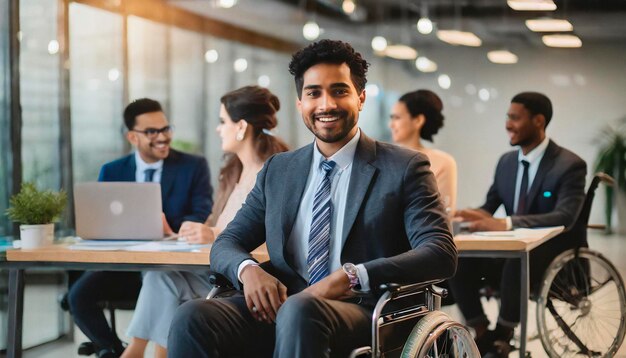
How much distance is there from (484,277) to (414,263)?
2.34 meters

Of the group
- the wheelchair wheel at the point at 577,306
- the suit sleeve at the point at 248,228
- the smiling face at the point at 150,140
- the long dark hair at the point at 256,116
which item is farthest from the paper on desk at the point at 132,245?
the wheelchair wheel at the point at 577,306

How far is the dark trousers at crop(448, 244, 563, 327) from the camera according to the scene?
491 cm

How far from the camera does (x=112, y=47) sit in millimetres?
6926

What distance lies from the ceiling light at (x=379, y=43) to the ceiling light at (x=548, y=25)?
1.15 meters

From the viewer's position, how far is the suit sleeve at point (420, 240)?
2.92 m

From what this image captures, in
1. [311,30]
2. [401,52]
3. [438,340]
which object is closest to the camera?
[438,340]

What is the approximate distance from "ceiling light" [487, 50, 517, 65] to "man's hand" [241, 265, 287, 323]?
4.16 metres

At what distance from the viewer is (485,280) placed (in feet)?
17.1

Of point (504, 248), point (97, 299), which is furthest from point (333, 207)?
point (97, 299)

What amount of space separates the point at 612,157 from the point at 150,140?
295 cm

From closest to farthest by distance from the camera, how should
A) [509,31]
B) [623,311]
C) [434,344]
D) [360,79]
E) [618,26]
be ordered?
[434,344], [360,79], [623,311], [618,26], [509,31]

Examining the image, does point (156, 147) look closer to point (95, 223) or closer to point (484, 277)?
point (95, 223)

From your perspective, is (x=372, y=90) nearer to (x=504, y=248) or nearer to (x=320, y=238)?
(x=504, y=248)

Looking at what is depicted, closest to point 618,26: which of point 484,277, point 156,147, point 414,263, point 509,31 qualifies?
point 509,31
